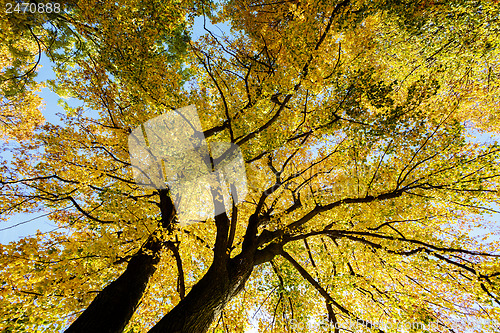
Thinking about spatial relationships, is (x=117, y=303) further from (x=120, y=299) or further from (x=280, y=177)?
(x=280, y=177)

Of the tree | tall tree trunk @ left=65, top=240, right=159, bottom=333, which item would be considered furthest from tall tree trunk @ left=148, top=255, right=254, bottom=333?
tall tree trunk @ left=65, top=240, right=159, bottom=333

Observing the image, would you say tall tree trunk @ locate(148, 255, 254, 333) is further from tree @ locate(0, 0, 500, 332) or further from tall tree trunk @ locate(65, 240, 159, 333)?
tall tree trunk @ locate(65, 240, 159, 333)

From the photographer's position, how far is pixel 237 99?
6.75 m

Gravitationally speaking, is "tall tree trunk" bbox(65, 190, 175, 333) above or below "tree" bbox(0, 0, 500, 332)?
below

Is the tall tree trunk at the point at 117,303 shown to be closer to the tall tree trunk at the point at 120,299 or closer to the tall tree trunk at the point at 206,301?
the tall tree trunk at the point at 120,299

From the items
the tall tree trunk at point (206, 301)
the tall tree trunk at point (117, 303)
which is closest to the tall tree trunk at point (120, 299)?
the tall tree trunk at point (117, 303)

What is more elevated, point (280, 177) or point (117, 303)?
point (280, 177)

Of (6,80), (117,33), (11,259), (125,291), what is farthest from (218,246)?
(6,80)

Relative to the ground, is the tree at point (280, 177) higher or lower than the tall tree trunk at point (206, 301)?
higher

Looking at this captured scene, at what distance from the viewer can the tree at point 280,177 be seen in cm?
423

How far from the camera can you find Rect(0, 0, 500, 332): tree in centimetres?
423

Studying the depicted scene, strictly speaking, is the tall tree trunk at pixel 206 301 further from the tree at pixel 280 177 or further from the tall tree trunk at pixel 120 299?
the tall tree trunk at pixel 120 299

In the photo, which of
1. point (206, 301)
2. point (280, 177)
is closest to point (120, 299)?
point (206, 301)

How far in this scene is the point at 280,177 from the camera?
6.38m
